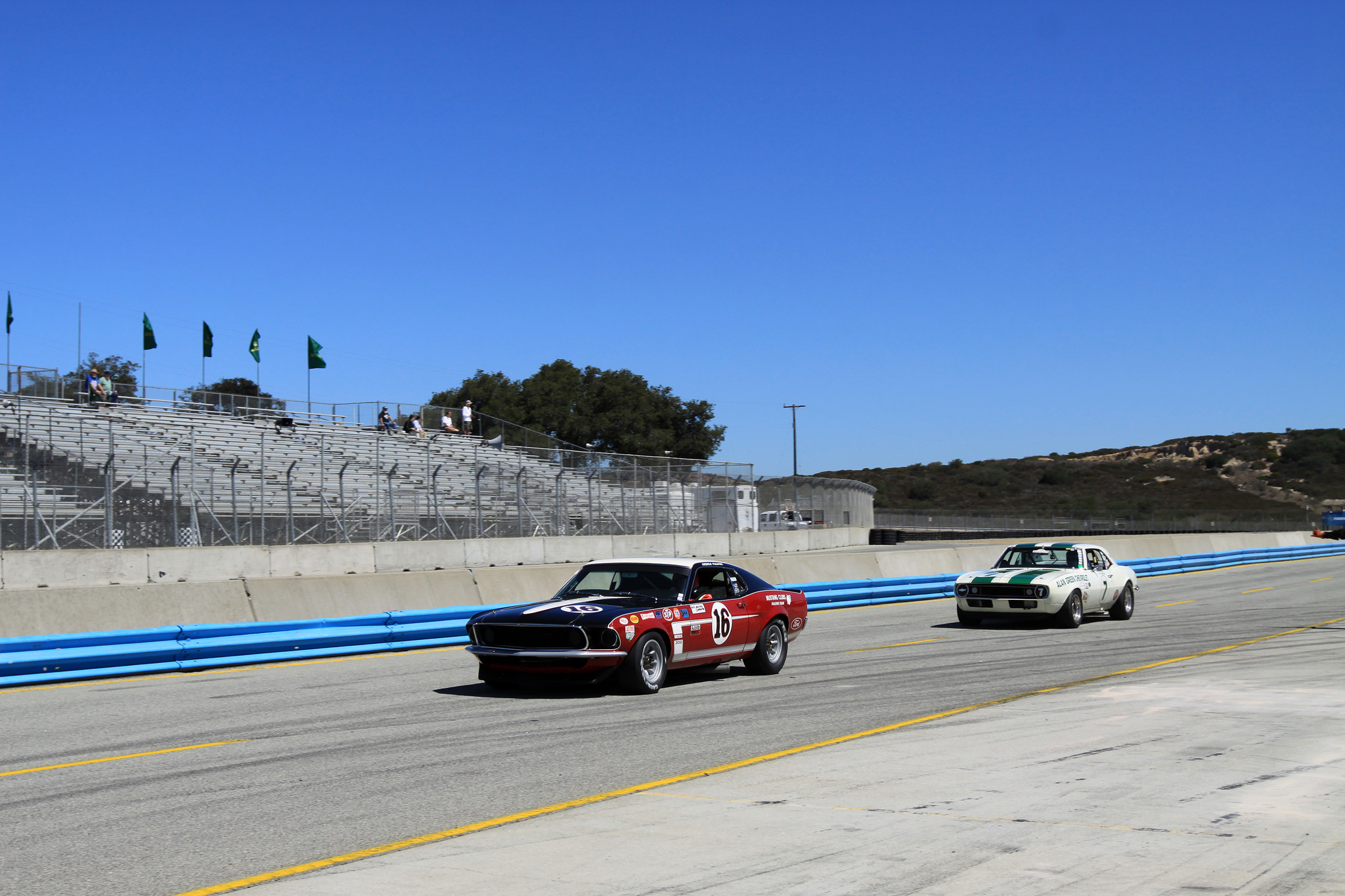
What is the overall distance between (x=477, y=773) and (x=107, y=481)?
17.0 metres

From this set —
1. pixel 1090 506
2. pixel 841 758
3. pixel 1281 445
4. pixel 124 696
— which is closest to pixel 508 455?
pixel 124 696

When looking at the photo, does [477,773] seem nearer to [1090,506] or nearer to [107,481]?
[107,481]

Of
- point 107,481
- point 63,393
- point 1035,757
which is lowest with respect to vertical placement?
point 1035,757

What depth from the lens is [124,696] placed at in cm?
1202

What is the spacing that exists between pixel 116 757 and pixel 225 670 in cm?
569

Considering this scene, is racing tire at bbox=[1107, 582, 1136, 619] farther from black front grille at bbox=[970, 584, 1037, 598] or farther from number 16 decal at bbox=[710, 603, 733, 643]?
number 16 decal at bbox=[710, 603, 733, 643]

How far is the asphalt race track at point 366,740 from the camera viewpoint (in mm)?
6316

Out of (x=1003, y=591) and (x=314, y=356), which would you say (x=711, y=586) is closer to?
(x=1003, y=591)

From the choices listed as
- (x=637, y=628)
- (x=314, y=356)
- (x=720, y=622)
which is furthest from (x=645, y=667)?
(x=314, y=356)

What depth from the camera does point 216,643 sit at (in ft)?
46.9

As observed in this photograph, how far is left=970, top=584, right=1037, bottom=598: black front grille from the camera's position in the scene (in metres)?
19.2

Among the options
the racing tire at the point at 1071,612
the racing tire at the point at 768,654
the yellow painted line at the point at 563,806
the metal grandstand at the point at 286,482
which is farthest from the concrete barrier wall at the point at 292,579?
the yellow painted line at the point at 563,806

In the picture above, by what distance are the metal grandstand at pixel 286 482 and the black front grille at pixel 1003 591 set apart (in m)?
14.5

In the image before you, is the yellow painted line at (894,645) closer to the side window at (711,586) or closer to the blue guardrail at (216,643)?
the side window at (711,586)
